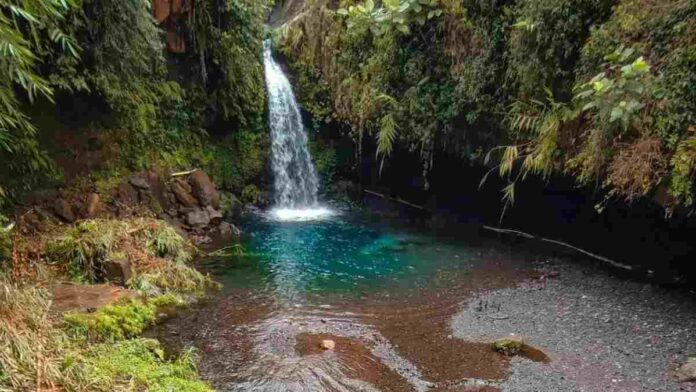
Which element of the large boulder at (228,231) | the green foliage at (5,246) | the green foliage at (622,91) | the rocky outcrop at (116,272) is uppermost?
the green foliage at (622,91)

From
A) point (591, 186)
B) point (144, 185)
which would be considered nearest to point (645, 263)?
point (591, 186)

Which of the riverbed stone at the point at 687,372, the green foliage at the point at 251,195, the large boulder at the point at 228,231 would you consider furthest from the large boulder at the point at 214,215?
the riverbed stone at the point at 687,372

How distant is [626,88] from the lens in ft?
20.0

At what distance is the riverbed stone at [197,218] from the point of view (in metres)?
10.5

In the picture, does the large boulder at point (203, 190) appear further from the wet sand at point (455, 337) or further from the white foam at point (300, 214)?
the wet sand at point (455, 337)

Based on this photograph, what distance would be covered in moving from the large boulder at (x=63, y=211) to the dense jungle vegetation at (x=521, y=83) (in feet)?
19.6

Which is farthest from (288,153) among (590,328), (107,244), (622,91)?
(590,328)

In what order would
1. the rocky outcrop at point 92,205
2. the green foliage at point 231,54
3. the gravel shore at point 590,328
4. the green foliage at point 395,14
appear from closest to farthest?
the gravel shore at point 590,328 → the rocky outcrop at point 92,205 → the green foliage at point 395,14 → the green foliage at point 231,54

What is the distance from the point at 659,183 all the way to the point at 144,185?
346 inches

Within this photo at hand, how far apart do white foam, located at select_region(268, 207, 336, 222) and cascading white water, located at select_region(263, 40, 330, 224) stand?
3cm

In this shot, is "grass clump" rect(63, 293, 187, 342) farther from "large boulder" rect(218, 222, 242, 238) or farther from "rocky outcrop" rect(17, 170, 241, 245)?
"large boulder" rect(218, 222, 242, 238)

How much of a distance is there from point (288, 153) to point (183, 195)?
3.64 meters

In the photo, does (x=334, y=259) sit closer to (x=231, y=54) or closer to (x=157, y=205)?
(x=157, y=205)

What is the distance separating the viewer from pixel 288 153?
13844 mm
